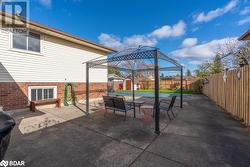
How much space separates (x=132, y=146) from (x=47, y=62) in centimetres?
675

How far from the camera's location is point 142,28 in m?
18.3

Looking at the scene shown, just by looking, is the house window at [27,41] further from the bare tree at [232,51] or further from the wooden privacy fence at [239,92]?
the bare tree at [232,51]

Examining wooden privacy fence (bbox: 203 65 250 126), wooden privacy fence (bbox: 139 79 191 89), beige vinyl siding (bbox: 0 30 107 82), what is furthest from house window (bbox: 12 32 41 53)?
wooden privacy fence (bbox: 139 79 191 89)

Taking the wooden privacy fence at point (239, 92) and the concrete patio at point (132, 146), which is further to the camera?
the wooden privacy fence at point (239, 92)

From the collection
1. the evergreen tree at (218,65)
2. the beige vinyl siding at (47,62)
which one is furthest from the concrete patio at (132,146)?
the evergreen tree at (218,65)

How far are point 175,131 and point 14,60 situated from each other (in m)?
7.60

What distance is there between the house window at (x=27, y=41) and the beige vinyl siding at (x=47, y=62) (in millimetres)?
227

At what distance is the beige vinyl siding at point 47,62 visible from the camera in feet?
19.1

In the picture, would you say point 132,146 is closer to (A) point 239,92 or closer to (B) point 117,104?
(B) point 117,104

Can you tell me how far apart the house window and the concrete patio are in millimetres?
4313

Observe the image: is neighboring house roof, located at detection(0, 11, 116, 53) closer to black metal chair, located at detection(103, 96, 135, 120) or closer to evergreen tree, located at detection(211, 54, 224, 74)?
black metal chair, located at detection(103, 96, 135, 120)

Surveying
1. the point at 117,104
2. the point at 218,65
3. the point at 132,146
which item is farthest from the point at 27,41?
the point at 218,65

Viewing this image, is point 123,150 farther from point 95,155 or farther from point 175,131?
point 175,131

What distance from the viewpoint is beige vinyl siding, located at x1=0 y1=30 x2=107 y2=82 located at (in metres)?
5.83
